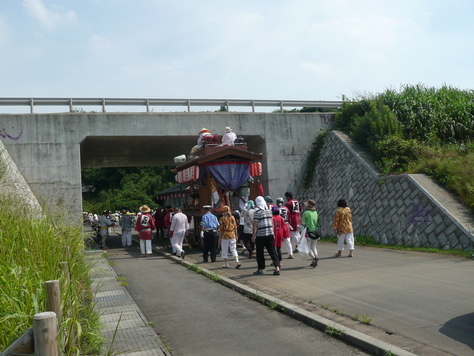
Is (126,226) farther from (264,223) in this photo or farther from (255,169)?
(264,223)

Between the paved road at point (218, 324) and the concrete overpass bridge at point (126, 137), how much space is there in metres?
9.45

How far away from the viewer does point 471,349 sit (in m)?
4.59

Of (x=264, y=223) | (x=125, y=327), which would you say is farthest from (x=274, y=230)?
(x=125, y=327)

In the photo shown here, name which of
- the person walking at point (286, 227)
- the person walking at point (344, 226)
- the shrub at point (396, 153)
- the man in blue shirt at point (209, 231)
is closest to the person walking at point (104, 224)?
the man in blue shirt at point (209, 231)

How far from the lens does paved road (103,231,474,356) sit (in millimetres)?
5137

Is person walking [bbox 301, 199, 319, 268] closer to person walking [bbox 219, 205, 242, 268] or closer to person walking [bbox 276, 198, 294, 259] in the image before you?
person walking [bbox 276, 198, 294, 259]

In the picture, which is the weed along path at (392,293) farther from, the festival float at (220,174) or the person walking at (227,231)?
the festival float at (220,174)

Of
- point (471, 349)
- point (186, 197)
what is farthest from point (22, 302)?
point (186, 197)

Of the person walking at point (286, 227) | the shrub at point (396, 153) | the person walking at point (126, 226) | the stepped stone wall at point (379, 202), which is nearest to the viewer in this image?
the person walking at point (286, 227)

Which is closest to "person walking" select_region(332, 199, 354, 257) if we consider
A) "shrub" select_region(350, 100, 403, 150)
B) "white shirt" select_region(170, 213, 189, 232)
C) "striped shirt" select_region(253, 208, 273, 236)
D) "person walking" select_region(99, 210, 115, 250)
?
"striped shirt" select_region(253, 208, 273, 236)

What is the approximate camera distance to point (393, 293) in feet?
23.7

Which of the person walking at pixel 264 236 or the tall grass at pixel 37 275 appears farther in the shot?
the person walking at pixel 264 236

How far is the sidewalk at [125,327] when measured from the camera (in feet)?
16.5

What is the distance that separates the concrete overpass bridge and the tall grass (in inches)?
370
